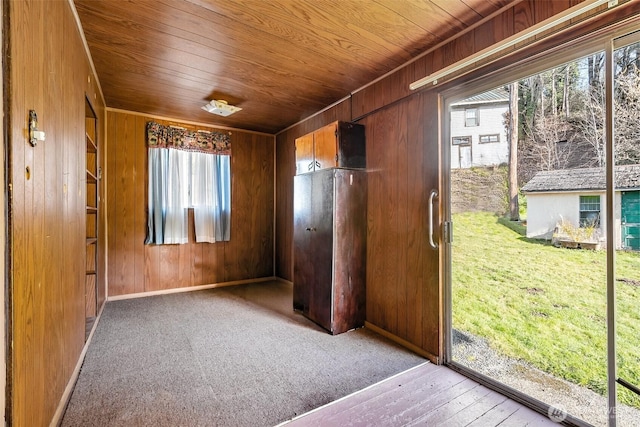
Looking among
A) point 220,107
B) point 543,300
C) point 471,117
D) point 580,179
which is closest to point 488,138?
point 471,117

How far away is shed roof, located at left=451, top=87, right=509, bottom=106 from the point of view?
191cm

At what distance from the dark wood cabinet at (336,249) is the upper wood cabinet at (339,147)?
0.09 meters

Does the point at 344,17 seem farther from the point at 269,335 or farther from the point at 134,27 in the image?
the point at 269,335

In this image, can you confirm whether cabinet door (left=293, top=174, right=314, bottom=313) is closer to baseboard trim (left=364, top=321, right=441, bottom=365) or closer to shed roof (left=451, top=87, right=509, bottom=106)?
baseboard trim (left=364, top=321, right=441, bottom=365)

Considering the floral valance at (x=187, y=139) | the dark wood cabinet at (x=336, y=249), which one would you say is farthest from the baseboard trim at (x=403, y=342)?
the floral valance at (x=187, y=139)

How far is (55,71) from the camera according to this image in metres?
1.47

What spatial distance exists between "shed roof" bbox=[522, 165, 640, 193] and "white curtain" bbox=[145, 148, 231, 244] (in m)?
3.57

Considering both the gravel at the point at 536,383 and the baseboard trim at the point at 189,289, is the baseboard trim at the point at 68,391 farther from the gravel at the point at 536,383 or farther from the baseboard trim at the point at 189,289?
the gravel at the point at 536,383

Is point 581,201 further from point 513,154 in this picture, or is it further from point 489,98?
point 489,98

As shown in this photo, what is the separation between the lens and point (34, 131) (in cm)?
116

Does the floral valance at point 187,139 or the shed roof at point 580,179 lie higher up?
the floral valance at point 187,139

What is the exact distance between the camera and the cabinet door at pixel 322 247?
264cm

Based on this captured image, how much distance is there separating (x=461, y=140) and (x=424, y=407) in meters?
1.77

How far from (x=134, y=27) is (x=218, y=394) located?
242 cm
